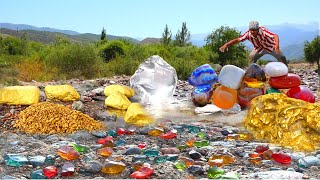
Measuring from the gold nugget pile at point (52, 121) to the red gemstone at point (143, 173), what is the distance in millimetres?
1984

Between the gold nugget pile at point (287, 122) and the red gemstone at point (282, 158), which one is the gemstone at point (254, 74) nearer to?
the gold nugget pile at point (287, 122)

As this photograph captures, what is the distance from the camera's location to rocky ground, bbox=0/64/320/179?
3.96 metres

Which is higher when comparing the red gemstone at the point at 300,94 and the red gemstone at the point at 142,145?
the red gemstone at the point at 300,94

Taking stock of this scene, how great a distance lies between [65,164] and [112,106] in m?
3.31

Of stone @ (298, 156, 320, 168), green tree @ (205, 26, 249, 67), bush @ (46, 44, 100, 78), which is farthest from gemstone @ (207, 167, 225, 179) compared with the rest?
green tree @ (205, 26, 249, 67)

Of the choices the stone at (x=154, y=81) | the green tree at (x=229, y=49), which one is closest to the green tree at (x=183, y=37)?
the green tree at (x=229, y=49)

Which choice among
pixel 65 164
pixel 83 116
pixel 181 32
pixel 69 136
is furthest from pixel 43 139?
pixel 181 32

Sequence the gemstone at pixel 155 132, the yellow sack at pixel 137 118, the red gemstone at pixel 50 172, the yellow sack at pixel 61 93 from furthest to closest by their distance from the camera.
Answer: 1. the yellow sack at pixel 61 93
2. the yellow sack at pixel 137 118
3. the gemstone at pixel 155 132
4. the red gemstone at pixel 50 172

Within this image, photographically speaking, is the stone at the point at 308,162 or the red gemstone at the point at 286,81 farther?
the red gemstone at the point at 286,81

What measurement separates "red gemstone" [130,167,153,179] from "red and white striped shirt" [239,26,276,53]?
465cm

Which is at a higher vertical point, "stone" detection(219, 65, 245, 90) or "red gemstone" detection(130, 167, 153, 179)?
"stone" detection(219, 65, 245, 90)

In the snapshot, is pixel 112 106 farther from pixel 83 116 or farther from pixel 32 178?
pixel 32 178

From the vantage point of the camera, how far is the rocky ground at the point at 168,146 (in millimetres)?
3959

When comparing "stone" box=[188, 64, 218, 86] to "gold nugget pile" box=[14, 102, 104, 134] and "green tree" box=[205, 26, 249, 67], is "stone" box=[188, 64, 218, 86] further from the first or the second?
"green tree" box=[205, 26, 249, 67]
